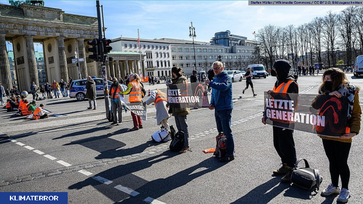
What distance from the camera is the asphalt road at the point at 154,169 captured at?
4168mm

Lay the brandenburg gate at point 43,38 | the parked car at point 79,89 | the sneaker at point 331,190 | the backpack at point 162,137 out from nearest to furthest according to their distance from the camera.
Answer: the sneaker at point 331,190 → the backpack at point 162,137 → the parked car at point 79,89 → the brandenburg gate at point 43,38

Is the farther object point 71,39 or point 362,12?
point 71,39

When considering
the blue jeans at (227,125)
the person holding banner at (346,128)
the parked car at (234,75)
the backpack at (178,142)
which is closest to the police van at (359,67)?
the parked car at (234,75)

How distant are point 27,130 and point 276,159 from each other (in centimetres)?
963

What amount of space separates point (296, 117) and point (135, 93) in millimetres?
6239

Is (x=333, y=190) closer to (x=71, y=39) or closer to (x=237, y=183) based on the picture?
(x=237, y=183)

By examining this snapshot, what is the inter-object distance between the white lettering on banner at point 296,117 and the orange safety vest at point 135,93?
5.61 m

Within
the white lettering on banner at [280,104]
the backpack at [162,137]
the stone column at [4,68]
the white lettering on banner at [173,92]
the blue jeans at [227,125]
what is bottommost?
the backpack at [162,137]

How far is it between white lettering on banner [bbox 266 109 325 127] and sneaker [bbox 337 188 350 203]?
2.97 feet

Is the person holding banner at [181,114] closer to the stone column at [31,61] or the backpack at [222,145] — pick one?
the backpack at [222,145]

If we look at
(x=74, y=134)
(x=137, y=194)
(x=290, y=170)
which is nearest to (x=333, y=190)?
(x=290, y=170)

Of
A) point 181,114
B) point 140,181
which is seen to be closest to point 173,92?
point 181,114

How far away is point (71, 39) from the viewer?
62.3 m

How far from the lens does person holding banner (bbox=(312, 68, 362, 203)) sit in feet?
11.4
